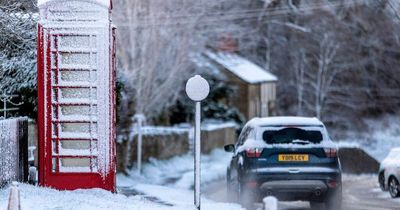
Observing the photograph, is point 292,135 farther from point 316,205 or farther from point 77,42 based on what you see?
point 77,42

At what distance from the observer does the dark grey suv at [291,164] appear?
1534cm

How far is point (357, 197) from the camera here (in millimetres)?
21391

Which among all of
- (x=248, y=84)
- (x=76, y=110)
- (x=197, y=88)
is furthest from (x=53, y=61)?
(x=248, y=84)

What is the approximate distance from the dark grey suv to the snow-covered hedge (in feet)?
13.1

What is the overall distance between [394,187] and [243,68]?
34850mm

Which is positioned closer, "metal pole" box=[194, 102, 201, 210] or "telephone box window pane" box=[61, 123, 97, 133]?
"metal pole" box=[194, 102, 201, 210]

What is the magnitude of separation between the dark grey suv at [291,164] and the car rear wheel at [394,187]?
17.0ft

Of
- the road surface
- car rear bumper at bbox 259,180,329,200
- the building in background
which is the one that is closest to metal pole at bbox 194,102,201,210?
car rear bumper at bbox 259,180,329,200

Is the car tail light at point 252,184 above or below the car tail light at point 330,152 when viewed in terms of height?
below

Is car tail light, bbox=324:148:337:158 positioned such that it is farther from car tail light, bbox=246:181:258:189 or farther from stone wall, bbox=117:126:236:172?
stone wall, bbox=117:126:236:172

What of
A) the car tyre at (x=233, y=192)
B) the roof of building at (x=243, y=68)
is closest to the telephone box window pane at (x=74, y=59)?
the car tyre at (x=233, y=192)

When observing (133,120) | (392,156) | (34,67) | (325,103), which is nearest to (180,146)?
(133,120)

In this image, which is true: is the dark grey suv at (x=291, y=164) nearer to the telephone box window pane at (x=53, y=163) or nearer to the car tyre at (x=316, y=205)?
the car tyre at (x=316, y=205)

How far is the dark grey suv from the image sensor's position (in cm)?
1534
